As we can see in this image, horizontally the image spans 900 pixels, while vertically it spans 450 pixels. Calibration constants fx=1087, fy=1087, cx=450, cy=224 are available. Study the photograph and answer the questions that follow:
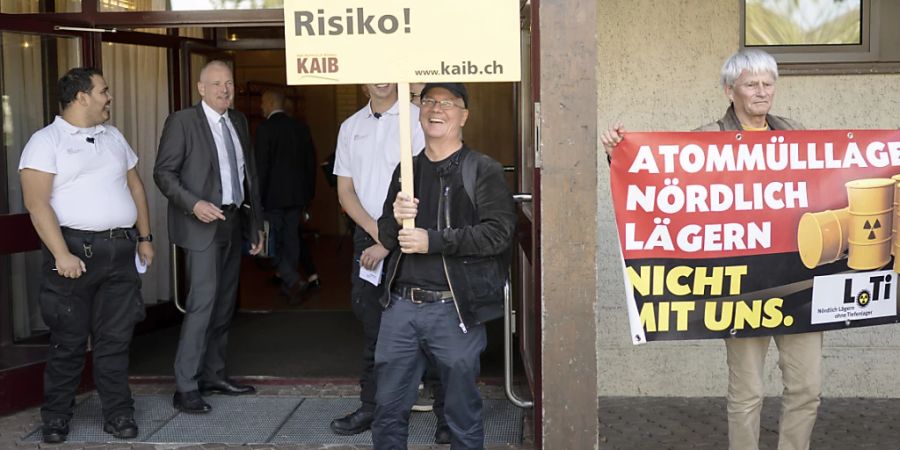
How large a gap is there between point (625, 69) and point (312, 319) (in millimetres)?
3828

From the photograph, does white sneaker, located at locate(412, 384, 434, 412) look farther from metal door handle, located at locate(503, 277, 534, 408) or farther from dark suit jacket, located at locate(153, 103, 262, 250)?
dark suit jacket, located at locate(153, 103, 262, 250)

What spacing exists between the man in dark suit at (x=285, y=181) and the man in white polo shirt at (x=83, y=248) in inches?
158

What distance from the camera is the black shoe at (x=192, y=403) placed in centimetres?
610

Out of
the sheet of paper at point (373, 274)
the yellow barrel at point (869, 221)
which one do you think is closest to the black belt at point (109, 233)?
the sheet of paper at point (373, 274)

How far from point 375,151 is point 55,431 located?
2198 mm

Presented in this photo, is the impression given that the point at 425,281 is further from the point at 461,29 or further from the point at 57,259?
the point at 57,259

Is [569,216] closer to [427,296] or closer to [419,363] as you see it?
[427,296]

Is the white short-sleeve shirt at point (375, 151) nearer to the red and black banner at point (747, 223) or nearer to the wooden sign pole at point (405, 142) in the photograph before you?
the wooden sign pole at point (405, 142)

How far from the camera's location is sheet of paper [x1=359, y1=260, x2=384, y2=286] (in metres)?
5.42

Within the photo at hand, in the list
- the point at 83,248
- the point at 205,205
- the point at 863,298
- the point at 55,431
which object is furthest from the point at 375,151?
the point at 863,298

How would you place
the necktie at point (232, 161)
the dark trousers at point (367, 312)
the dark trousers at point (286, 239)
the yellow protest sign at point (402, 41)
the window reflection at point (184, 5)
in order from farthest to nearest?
the dark trousers at point (286, 239) → the window reflection at point (184, 5) → the necktie at point (232, 161) → the dark trousers at point (367, 312) → the yellow protest sign at point (402, 41)

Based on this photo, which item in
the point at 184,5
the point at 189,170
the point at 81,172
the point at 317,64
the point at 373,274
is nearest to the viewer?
the point at 317,64

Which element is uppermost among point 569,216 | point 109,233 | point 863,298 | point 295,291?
point 569,216

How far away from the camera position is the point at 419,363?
4594 millimetres
